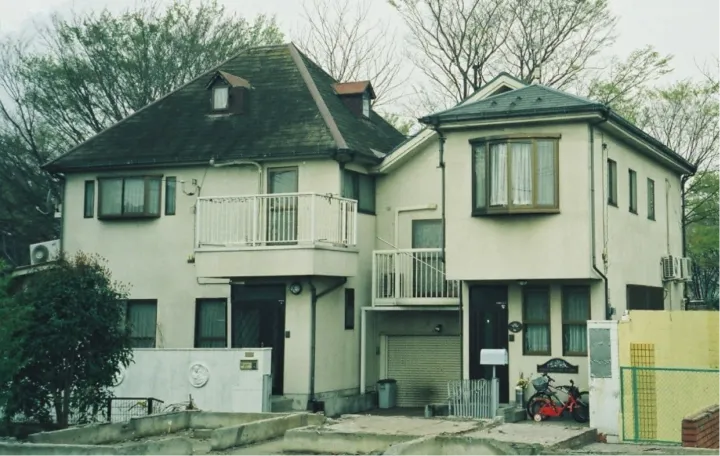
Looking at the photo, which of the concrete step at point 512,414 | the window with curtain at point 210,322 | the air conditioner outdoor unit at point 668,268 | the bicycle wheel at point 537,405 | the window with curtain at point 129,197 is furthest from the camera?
the air conditioner outdoor unit at point 668,268

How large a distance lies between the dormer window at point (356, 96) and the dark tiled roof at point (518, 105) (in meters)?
6.09

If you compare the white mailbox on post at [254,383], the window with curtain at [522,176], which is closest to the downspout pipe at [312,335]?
the white mailbox on post at [254,383]

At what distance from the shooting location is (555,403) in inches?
846

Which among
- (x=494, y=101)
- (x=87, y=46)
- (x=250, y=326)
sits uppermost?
(x=87, y=46)

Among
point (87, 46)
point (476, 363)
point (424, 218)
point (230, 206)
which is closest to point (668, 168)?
point (424, 218)

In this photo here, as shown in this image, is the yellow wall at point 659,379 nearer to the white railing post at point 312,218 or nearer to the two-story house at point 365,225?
the two-story house at point 365,225

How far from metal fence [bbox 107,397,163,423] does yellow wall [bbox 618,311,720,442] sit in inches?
403

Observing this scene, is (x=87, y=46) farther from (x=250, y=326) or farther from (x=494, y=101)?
(x=494, y=101)

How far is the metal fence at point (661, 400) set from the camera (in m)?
18.7

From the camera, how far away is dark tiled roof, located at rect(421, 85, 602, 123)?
22109 millimetres

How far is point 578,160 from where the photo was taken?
72.8 ft

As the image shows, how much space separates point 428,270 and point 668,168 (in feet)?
28.1

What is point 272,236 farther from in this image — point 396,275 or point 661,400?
point 661,400

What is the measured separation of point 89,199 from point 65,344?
35.0 ft
